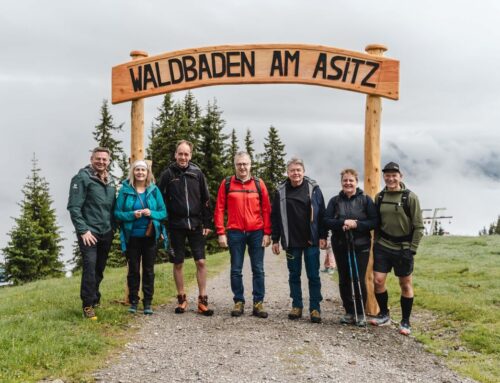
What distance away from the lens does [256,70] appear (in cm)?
1026

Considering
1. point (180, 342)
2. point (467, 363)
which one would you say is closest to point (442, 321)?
point (467, 363)

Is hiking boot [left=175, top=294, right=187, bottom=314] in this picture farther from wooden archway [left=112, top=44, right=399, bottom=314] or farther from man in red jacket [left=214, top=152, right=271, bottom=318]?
wooden archway [left=112, top=44, right=399, bottom=314]

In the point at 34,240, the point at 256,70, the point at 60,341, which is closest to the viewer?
the point at 60,341

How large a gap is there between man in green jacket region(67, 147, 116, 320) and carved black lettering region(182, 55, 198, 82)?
9.13 feet

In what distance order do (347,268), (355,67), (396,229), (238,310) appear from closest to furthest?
(396,229), (347,268), (238,310), (355,67)

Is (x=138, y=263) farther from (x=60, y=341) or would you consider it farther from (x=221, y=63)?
(x=221, y=63)

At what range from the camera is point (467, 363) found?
754cm

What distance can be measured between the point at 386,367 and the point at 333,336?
4.46ft

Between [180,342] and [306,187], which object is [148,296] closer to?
[180,342]

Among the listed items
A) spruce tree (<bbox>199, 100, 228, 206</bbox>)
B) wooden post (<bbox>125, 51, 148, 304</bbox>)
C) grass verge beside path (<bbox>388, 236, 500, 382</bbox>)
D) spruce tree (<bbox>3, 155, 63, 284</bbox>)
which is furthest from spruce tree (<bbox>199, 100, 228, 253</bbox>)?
wooden post (<bbox>125, 51, 148, 304</bbox>)

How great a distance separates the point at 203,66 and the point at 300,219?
3832 millimetres

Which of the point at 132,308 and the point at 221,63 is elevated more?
the point at 221,63

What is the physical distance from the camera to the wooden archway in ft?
32.5

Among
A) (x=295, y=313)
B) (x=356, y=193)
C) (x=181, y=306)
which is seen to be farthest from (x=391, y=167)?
(x=181, y=306)
